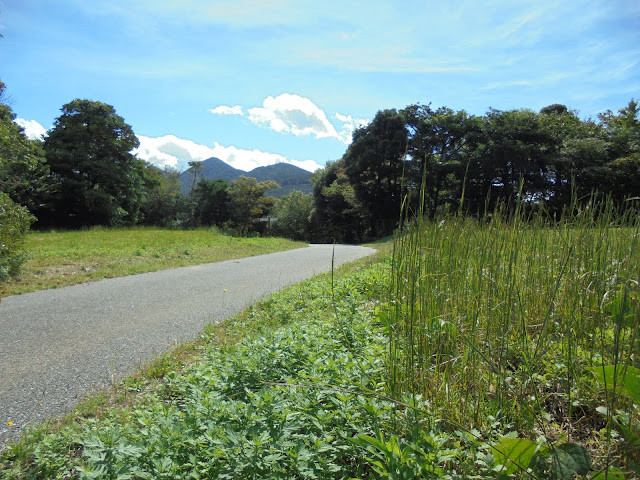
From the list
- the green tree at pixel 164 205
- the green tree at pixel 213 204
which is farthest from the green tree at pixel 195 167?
the green tree at pixel 213 204

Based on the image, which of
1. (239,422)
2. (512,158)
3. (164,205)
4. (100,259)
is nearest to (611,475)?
(239,422)

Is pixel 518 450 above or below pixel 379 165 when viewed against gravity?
below

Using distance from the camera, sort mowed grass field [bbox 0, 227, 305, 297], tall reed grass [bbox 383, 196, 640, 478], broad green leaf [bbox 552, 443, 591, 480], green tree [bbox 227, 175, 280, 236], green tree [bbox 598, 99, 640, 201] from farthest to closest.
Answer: green tree [bbox 227, 175, 280, 236] < green tree [bbox 598, 99, 640, 201] < mowed grass field [bbox 0, 227, 305, 297] < tall reed grass [bbox 383, 196, 640, 478] < broad green leaf [bbox 552, 443, 591, 480]

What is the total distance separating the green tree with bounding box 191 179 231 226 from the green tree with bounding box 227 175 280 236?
1.91 m

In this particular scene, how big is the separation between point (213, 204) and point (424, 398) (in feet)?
124

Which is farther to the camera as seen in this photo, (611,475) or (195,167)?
(195,167)

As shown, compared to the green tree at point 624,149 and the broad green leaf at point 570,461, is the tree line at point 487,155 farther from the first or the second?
the broad green leaf at point 570,461

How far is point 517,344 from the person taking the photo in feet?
5.92

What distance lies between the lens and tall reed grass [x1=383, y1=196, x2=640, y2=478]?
1.40 metres

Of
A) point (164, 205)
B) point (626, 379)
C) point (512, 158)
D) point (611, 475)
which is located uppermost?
point (512, 158)

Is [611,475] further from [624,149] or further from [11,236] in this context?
[624,149]

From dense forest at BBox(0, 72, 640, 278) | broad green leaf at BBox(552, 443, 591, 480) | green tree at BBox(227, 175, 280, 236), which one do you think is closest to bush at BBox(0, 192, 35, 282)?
broad green leaf at BBox(552, 443, 591, 480)

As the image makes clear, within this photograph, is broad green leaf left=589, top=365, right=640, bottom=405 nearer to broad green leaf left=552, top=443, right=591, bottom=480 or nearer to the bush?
broad green leaf left=552, top=443, right=591, bottom=480

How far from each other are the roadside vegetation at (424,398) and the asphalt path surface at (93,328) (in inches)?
17.8
